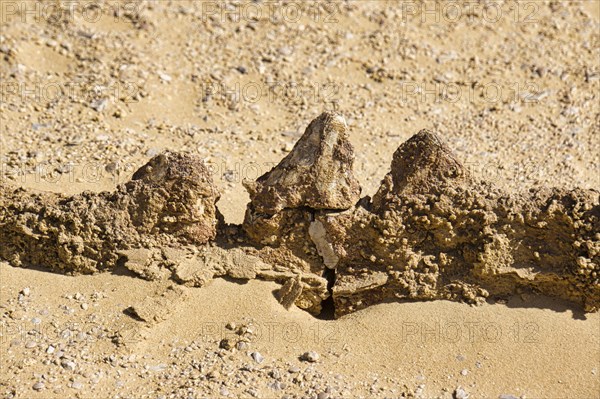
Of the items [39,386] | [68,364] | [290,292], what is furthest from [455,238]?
[39,386]

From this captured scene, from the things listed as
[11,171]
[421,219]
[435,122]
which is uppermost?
[421,219]

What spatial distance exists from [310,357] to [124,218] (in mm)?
1393

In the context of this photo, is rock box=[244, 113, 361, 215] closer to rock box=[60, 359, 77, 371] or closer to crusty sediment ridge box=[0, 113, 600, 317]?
crusty sediment ridge box=[0, 113, 600, 317]

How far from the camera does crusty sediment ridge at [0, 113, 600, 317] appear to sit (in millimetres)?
5359

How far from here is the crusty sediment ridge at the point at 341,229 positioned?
17.6ft

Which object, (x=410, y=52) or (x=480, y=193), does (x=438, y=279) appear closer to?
(x=480, y=193)

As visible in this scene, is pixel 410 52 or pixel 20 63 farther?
pixel 410 52

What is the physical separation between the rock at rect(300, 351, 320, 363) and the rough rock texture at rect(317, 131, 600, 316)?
1.58 ft

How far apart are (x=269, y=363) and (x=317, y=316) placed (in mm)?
635

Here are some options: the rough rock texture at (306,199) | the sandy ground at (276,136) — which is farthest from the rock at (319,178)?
the sandy ground at (276,136)

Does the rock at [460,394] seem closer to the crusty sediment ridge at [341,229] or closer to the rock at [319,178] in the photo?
the crusty sediment ridge at [341,229]

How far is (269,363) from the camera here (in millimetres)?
5176

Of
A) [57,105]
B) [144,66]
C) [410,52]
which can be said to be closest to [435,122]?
[410,52]

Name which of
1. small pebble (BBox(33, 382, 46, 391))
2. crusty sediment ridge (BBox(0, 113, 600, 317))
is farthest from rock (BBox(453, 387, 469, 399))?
small pebble (BBox(33, 382, 46, 391))
